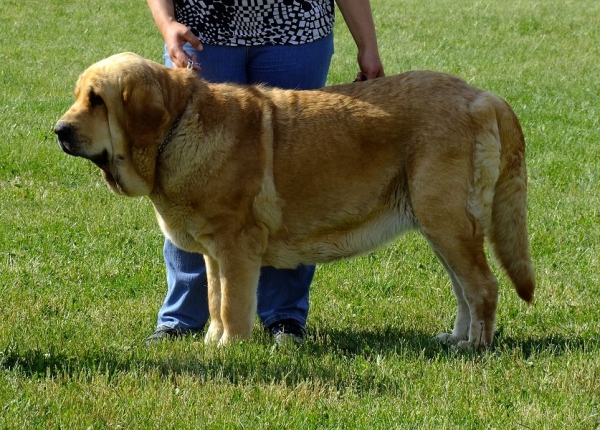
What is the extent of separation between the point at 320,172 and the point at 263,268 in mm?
940

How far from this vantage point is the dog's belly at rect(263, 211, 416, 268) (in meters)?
5.47

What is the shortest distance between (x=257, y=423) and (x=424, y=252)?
338 centimetres

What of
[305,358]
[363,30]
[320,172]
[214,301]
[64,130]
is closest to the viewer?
[64,130]

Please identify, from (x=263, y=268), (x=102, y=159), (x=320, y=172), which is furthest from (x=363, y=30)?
(x=102, y=159)

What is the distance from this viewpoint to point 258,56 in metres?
5.66

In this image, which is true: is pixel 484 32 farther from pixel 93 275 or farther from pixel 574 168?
pixel 93 275

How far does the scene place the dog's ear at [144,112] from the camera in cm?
497

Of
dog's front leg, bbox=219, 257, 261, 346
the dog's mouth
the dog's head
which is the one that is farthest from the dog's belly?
the dog's mouth

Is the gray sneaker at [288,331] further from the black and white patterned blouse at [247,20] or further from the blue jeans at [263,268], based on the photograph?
the black and white patterned blouse at [247,20]

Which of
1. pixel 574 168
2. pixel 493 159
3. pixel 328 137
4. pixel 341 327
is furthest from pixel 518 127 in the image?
pixel 574 168

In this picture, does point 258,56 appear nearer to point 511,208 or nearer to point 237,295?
point 237,295

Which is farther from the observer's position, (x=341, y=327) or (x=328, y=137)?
(x=341, y=327)

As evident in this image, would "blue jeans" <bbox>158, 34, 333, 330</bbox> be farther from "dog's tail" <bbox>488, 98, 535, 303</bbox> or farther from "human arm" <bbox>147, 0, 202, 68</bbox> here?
"dog's tail" <bbox>488, 98, 535, 303</bbox>

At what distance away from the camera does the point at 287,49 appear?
5.62 metres
